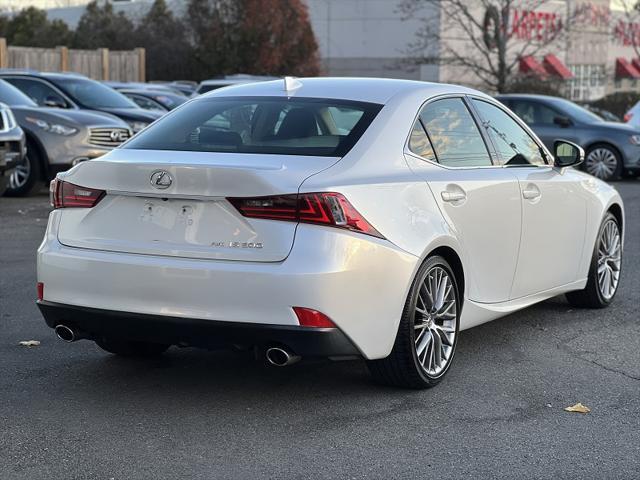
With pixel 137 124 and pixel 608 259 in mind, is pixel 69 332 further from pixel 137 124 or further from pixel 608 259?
pixel 137 124

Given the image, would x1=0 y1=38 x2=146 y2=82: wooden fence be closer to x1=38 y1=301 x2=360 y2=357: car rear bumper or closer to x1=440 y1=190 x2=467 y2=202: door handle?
x1=440 y1=190 x2=467 y2=202: door handle

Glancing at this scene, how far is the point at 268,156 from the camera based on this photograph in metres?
5.39

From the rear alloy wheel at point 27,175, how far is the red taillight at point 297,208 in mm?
10789

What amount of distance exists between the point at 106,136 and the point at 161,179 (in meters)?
10.9

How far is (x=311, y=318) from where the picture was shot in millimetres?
5023

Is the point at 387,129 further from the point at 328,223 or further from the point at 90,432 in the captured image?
the point at 90,432

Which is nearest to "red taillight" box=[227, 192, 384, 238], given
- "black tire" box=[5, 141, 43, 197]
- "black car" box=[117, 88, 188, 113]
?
"black tire" box=[5, 141, 43, 197]

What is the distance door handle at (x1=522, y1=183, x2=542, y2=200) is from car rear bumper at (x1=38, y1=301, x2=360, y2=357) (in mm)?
2004

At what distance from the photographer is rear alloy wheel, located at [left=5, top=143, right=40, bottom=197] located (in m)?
15.3

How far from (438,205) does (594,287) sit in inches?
99.4

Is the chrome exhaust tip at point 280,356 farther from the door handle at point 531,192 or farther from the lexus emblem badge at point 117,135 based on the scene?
the lexus emblem badge at point 117,135

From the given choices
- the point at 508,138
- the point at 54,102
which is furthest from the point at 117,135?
the point at 508,138

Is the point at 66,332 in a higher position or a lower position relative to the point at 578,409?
higher

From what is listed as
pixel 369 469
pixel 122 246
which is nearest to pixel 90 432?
pixel 122 246
